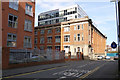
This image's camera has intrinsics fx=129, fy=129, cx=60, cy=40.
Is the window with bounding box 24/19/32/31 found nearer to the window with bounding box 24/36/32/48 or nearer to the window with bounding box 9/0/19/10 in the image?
the window with bounding box 24/36/32/48

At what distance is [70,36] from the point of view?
1863 inches

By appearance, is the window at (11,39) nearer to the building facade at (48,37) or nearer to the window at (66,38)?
the window at (66,38)

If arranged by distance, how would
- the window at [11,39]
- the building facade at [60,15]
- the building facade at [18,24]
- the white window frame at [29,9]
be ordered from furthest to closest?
the building facade at [60,15]
the white window frame at [29,9]
the window at [11,39]
the building facade at [18,24]

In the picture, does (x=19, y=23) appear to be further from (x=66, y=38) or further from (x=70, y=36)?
(x=66, y=38)

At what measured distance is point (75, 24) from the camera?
4669 centimetres

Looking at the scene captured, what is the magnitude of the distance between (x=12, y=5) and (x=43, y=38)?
3088cm

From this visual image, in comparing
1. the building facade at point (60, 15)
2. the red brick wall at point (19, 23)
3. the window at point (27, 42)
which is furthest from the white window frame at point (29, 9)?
the building facade at point (60, 15)

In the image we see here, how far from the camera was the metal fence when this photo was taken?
1564 cm

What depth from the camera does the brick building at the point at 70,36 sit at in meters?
44.1

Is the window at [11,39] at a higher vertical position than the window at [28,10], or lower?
lower

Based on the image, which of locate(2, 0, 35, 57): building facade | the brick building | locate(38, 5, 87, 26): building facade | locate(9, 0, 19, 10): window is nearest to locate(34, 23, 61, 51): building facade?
the brick building

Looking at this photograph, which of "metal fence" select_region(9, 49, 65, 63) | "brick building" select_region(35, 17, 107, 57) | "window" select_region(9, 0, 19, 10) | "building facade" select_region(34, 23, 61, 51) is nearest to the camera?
Result: "metal fence" select_region(9, 49, 65, 63)

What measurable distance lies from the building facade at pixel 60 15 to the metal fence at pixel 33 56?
31.0 meters

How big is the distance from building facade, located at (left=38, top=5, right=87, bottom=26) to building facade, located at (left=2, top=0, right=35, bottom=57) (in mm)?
28210
